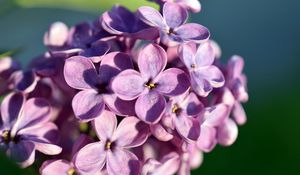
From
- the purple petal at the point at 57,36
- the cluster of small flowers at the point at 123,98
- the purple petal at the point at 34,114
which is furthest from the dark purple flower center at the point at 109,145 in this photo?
the purple petal at the point at 57,36

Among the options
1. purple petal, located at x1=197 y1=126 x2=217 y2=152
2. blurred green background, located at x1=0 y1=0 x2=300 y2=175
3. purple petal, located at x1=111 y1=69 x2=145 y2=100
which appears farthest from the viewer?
blurred green background, located at x1=0 y1=0 x2=300 y2=175

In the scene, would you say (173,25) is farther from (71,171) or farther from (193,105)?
(71,171)

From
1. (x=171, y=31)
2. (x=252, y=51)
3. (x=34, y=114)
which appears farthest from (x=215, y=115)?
(x=252, y=51)

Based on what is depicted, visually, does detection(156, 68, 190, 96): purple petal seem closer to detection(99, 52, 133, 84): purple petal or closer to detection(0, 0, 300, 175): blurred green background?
detection(99, 52, 133, 84): purple petal

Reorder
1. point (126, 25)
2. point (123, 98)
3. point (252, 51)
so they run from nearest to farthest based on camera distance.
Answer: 1. point (123, 98)
2. point (126, 25)
3. point (252, 51)

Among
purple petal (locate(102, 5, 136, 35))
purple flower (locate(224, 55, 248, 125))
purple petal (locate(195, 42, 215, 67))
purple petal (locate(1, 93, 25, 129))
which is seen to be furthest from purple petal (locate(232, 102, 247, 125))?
purple petal (locate(1, 93, 25, 129))

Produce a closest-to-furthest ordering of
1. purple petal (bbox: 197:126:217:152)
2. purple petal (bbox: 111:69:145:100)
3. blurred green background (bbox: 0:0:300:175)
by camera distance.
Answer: purple petal (bbox: 111:69:145:100) < purple petal (bbox: 197:126:217:152) < blurred green background (bbox: 0:0:300:175)

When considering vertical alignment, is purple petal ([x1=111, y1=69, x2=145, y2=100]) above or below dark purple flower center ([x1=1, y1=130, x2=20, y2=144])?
above
